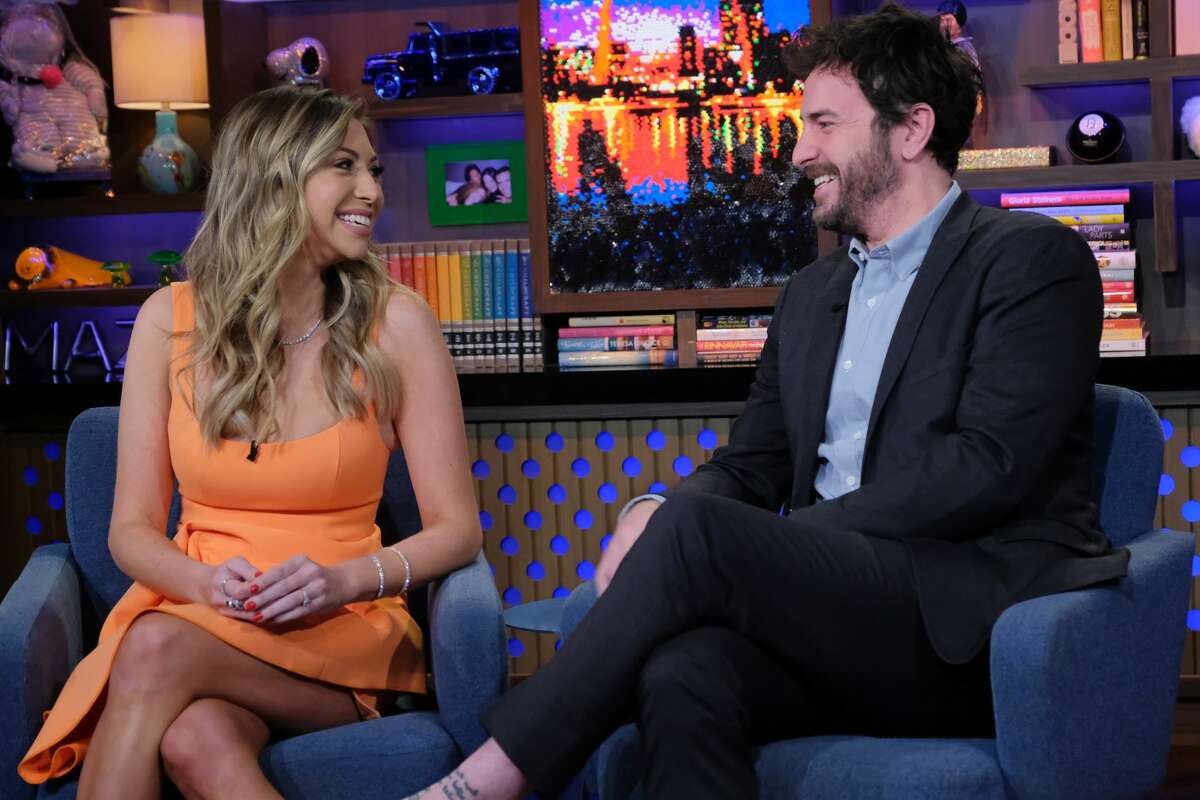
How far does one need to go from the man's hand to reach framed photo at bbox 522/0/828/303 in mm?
1968

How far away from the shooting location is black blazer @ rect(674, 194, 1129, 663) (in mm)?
1886

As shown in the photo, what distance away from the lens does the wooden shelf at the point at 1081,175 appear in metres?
3.66

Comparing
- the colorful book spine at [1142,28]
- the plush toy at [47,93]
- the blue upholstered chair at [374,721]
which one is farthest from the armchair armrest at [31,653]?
the colorful book spine at [1142,28]

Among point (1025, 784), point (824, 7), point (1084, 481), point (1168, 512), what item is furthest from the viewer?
point (824, 7)

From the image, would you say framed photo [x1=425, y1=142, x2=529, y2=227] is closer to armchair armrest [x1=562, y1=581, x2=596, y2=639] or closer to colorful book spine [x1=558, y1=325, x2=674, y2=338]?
colorful book spine [x1=558, y1=325, x2=674, y2=338]

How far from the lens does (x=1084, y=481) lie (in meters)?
2.02

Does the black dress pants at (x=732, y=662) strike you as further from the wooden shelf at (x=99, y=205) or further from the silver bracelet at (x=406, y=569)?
the wooden shelf at (x=99, y=205)

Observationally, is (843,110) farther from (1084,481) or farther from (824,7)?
(824,7)

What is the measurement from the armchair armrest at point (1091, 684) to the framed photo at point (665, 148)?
6.76 feet

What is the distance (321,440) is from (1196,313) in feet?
8.73

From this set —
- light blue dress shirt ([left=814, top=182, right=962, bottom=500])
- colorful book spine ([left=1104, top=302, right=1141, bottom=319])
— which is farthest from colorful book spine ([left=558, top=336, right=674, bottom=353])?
light blue dress shirt ([left=814, top=182, right=962, bottom=500])

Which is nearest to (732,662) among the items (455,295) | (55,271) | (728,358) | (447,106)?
(728,358)

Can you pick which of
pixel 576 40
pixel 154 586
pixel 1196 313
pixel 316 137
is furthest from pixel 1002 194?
Answer: pixel 154 586

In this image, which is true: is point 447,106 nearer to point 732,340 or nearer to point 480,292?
point 480,292
